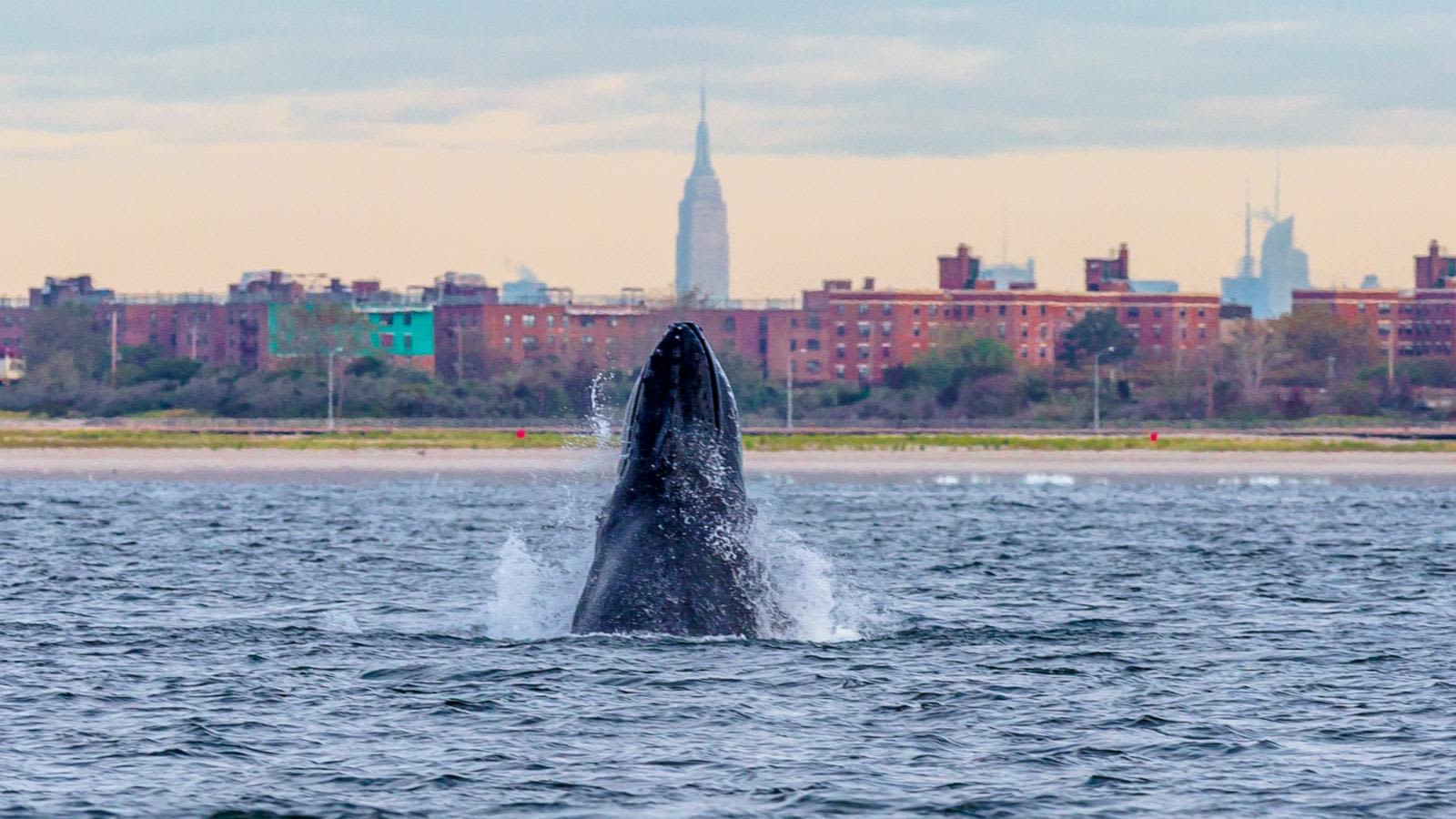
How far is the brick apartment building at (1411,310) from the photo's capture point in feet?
622

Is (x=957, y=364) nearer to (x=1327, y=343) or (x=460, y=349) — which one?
(x=1327, y=343)

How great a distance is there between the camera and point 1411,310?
19325 centimetres

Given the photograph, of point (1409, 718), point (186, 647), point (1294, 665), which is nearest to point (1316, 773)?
point (1409, 718)

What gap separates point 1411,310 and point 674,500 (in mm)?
184350

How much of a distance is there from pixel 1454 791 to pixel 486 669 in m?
10.3

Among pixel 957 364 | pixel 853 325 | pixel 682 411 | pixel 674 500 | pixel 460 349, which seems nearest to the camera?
pixel 682 411

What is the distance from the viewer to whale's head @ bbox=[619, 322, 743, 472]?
19438 millimetres

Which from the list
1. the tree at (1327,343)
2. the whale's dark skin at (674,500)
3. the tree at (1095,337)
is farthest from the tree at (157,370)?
the whale's dark skin at (674,500)

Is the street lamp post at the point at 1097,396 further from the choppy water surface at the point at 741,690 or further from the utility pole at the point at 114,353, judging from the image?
the choppy water surface at the point at 741,690

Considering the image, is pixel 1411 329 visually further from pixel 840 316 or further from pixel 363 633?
pixel 363 633

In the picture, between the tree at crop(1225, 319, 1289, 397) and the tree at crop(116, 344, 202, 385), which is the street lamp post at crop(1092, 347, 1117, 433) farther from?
the tree at crop(116, 344, 202, 385)

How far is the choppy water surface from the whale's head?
58.3 inches

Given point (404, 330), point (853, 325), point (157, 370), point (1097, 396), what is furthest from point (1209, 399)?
point (157, 370)

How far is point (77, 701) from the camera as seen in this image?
21781 millimetres
